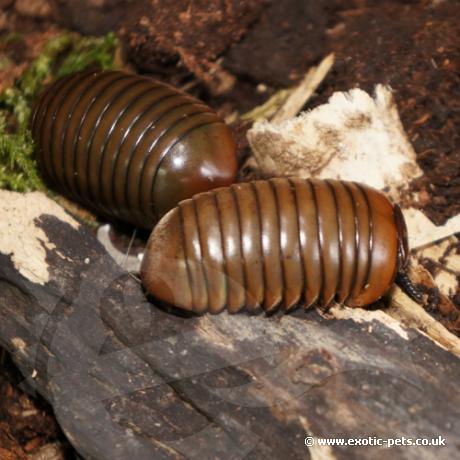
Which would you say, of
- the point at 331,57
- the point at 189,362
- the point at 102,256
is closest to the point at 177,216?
the point at 102,256

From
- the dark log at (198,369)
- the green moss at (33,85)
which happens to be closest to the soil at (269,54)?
the green moss at (33,85)

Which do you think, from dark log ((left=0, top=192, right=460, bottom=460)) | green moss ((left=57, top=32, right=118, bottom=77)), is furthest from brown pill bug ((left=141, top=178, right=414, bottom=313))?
green moss ((left=57, top=32, right=118, bottom=77))

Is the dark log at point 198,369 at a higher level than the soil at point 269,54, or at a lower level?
lower

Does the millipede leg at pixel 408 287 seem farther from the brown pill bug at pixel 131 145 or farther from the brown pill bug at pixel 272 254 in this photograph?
the brown pill bug at pixel 131 145

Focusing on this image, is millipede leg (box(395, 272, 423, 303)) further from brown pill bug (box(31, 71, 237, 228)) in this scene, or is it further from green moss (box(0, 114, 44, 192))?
green moss (box(0, 114, 44, 192))

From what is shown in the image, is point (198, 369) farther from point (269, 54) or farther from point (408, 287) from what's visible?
point (269, 54)

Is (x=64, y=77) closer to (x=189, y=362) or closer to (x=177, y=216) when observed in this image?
(x=177, y=216)
